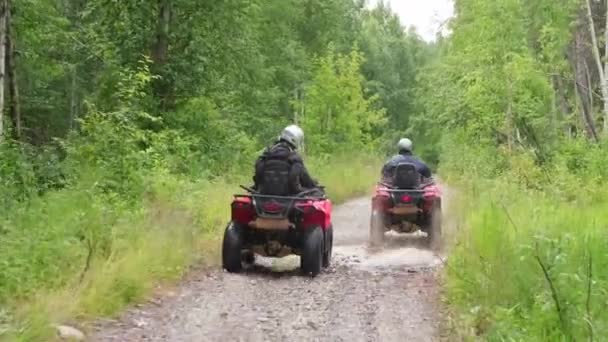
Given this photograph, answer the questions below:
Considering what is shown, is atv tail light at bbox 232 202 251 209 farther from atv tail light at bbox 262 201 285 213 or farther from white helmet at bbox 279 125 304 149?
white helmet at bbox 279 125 304 149

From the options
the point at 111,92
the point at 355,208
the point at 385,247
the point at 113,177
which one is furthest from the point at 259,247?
the point at 355,208

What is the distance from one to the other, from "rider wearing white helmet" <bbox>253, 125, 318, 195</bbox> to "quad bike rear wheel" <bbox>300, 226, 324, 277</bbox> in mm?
699

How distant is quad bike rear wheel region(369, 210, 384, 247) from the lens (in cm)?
1365

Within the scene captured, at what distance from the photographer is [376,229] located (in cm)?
1370

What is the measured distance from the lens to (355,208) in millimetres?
22000

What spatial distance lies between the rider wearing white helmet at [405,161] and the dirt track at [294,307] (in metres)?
2.85

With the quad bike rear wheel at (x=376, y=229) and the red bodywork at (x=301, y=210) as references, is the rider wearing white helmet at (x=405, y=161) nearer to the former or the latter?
the quad bike rear wheel at (x=376, y=229)

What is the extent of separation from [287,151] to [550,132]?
1648cm

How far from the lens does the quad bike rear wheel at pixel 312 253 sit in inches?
396

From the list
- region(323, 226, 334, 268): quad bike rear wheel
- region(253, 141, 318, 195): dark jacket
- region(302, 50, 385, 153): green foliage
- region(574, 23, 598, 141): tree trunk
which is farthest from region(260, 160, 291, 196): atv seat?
region(302, 50, 385, 153): green foliage

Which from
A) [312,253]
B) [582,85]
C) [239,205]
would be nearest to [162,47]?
[239,205]

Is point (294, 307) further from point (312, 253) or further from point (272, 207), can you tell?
point (272, 207)

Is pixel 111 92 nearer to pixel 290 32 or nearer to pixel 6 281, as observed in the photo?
pixel 6 281

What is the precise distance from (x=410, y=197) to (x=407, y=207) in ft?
0.58
